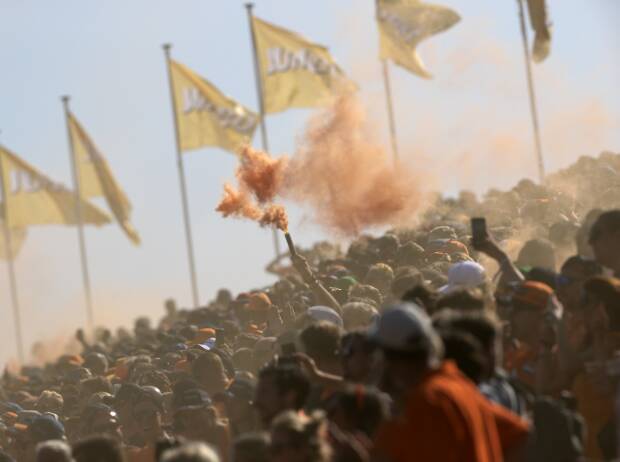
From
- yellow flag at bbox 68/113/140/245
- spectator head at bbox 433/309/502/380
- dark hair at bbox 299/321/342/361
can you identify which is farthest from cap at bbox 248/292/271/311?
yellow flag at bbox 68/113/140/245

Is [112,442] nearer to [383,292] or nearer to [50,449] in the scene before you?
[50,449]

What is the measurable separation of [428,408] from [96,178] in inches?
1524

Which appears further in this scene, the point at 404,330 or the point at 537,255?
the point at 537,255

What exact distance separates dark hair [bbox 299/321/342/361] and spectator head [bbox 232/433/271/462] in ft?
6.30

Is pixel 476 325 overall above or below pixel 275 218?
below

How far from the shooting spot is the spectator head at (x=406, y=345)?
7113 mm

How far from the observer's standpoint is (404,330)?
7164 millimetres

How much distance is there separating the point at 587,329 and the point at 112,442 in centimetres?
275

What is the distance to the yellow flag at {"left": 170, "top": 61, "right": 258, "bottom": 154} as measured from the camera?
3909 cm

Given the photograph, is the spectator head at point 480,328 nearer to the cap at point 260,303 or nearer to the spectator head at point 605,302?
the spectator head at point 605,302

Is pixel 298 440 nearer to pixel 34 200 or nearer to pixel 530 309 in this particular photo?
pixel 530 309

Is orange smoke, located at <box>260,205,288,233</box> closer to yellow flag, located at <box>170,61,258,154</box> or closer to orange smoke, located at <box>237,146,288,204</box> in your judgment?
orange smoke, located at <box>237,146,288,204</box>

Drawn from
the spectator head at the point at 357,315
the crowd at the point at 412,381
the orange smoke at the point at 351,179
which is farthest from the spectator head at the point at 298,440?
the orange smoke at the point at 351,179

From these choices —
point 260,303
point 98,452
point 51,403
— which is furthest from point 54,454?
point 260,303
